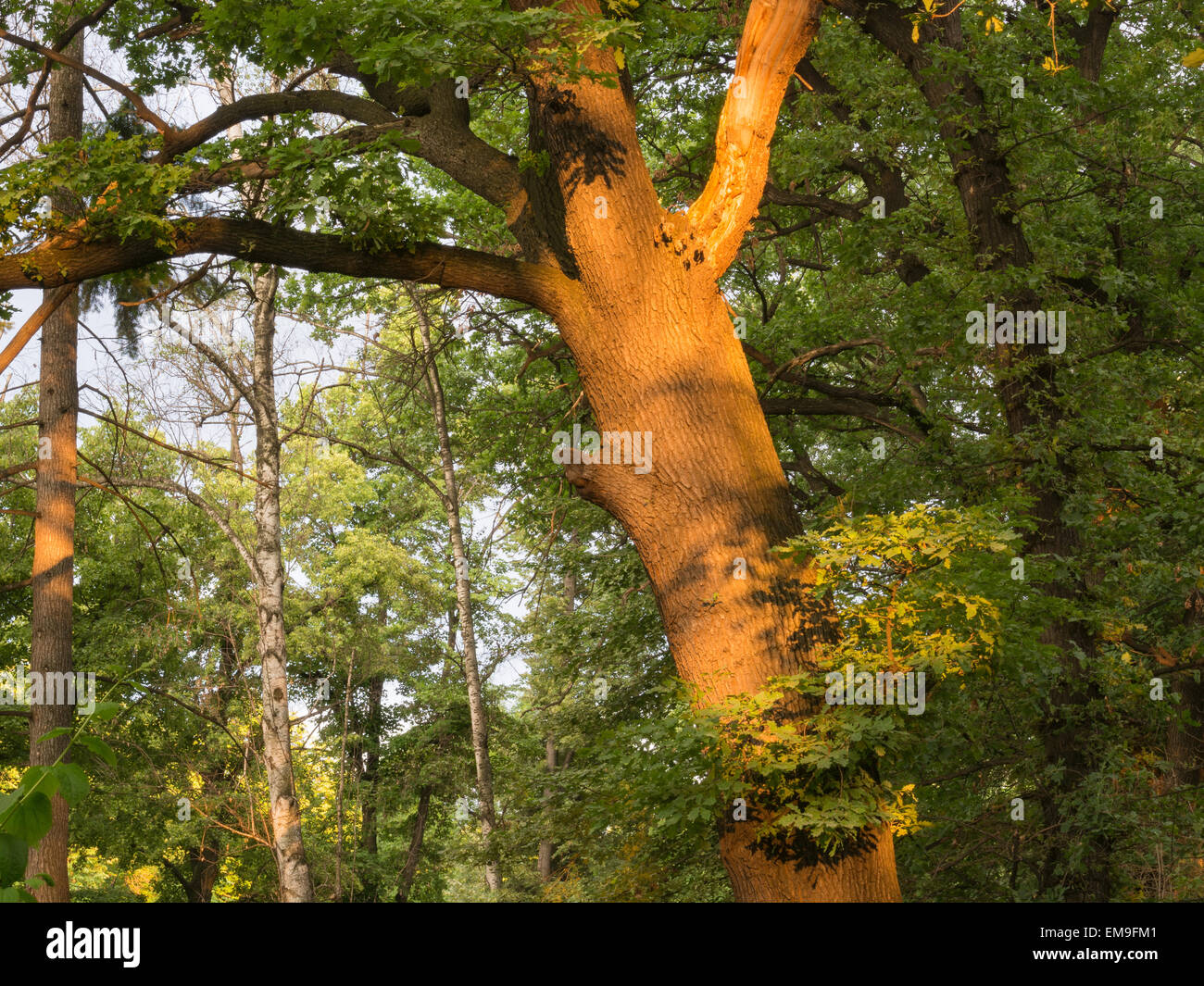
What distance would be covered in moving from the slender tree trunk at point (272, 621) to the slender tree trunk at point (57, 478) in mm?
Answer: 2049

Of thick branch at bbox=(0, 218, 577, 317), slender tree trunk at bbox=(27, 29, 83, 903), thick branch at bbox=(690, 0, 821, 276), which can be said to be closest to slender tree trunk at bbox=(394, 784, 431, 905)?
slender tree trunk at bbox=(27, 29, 83, 903)

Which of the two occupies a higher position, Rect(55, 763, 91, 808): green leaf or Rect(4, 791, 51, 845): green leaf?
Rect(55, 763, 91, 808): green leaf

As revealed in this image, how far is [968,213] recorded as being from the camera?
9.77 meters

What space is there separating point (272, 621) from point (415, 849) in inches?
514

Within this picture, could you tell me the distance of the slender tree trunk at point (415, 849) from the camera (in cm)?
2336

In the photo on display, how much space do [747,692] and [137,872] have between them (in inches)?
959

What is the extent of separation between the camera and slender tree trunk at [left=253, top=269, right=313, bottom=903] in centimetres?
1117

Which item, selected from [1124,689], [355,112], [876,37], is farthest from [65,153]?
[1124,689]

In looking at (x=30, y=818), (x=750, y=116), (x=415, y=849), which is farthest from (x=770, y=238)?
(x=415, y=849)

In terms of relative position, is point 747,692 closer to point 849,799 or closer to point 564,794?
point 849,799

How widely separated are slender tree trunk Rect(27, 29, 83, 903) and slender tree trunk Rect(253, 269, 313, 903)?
80.7 inches

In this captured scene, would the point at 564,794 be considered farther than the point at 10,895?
Yes

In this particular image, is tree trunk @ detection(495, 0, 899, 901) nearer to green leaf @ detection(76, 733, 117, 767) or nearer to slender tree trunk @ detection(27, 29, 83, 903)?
green leaf @ detection(76, 733, 117, 767)
